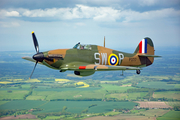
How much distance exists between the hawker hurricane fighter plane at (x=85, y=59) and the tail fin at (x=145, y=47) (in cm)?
117

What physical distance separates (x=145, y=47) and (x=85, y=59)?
321 inches


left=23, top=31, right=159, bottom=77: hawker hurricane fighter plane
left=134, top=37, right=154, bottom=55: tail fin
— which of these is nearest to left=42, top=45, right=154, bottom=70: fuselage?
left=23, top=31, right=159, bottom=77: hawker hurricane fighter plane

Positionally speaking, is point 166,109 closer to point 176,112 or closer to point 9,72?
point 176,112

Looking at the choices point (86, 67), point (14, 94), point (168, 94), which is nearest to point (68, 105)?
point (14, 94)

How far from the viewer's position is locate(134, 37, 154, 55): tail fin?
22.4 meters

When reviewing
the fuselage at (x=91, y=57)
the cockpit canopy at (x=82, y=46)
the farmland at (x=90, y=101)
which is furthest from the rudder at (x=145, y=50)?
the farmland at (x=90, y=101)

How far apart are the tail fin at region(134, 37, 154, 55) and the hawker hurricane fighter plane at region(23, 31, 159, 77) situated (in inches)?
46.2

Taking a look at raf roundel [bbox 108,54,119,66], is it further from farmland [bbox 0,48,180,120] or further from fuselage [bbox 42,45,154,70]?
farmland [bbox 0,48,180,120]

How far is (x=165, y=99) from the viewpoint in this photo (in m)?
106

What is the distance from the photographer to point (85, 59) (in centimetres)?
1838

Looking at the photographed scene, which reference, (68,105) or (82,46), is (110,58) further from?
(68,105)

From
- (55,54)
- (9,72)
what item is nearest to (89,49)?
(55,54)

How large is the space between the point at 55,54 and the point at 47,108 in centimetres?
8170

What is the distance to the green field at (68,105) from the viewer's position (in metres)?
94.1
